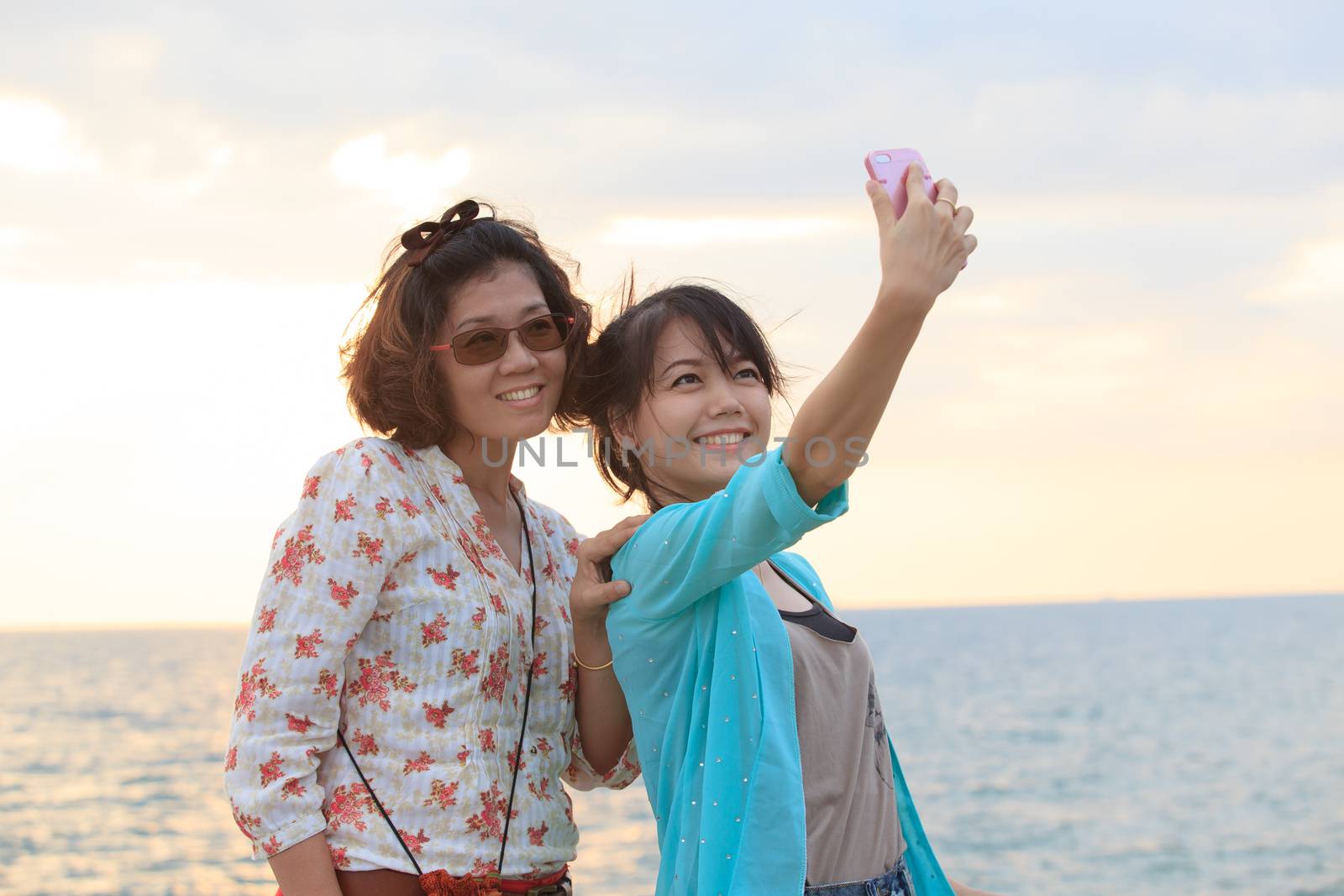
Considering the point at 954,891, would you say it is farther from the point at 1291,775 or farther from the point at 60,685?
the point at 60,685

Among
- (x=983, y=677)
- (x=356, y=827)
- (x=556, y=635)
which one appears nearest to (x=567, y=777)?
(x=556, y=635)

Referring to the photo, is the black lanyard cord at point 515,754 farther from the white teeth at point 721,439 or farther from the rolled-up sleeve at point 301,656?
the white teeth at point 721,439

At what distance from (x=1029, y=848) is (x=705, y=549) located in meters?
19.3

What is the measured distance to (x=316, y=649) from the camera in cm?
241

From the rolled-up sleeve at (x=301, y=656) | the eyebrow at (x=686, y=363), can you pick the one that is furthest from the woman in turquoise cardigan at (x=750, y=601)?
the rolled-up sleeve at (x=301, y=656)

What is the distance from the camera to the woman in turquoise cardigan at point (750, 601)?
76.0 inches

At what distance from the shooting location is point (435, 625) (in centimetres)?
253

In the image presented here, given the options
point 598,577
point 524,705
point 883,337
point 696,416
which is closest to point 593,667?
point 524,705

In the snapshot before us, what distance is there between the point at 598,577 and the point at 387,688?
1.52 ft

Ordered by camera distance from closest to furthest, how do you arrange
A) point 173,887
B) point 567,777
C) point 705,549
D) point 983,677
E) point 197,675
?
point 705,549 < point 567,777 < point 173,887 < point 983,677 < point 197,675

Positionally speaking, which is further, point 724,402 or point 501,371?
point 501,371

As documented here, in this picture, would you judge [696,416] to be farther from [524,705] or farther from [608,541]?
[524,705]

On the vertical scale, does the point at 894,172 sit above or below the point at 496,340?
above

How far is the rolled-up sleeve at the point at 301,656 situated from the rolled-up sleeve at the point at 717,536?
0.50 metres
